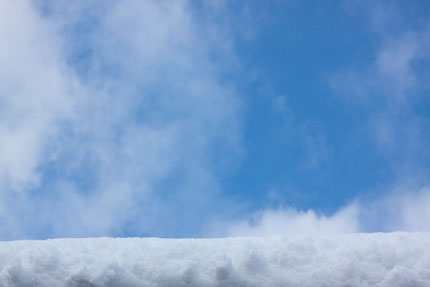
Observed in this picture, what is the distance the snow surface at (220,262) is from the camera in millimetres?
1426

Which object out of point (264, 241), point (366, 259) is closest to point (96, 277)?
point (264, 241)

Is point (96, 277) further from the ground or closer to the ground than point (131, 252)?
closer to the ground

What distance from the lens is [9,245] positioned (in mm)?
1578

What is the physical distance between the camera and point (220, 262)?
144 centimetres

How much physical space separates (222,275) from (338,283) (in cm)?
41

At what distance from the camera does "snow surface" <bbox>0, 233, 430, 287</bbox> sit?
4.68 ft

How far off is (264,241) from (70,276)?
2.33 feet

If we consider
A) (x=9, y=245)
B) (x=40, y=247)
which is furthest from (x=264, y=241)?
(x=9, y=245)

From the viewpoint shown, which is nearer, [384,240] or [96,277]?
[96,277]

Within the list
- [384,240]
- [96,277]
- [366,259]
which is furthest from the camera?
[384,240]

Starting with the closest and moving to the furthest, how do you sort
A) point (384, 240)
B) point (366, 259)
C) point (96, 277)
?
point (96, 277), point (366, 259), point (384, 240)

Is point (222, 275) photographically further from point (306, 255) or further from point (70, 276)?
point (70, 276)

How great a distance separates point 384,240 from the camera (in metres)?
1.61

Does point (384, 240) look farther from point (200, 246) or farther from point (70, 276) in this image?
point (70, 276)
